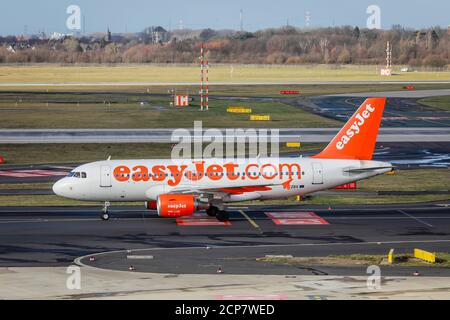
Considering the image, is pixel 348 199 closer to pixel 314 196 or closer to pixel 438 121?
pixel 314 196

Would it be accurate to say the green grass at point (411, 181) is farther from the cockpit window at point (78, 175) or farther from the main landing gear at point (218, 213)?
the cockpit window at point (78, 175)

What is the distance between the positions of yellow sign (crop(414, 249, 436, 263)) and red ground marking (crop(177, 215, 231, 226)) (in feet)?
47.5

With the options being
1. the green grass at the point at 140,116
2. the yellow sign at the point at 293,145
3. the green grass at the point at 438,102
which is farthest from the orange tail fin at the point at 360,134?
the green grass at the point at 438,102

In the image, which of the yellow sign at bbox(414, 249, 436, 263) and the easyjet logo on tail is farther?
the easyjet logo on tail

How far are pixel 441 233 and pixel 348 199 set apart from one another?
530 inches

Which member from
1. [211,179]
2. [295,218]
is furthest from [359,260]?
[211,179]

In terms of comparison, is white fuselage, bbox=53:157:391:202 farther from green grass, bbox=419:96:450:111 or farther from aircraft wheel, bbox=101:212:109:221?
green grass, bbox=419:96:450:111

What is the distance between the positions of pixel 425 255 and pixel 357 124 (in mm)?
16442

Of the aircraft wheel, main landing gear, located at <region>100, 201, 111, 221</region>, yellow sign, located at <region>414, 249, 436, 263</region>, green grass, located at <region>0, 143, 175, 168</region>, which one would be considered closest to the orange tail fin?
yellow sign, located at <region>414, 249, 436, 263</region>

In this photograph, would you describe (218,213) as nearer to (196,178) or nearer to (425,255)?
(196,178)

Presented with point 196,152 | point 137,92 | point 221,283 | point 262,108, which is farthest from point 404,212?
point 137,92

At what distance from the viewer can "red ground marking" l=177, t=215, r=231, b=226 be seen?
59781mm

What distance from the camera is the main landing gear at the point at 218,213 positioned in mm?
60656

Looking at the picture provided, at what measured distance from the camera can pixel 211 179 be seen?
61.5 m
